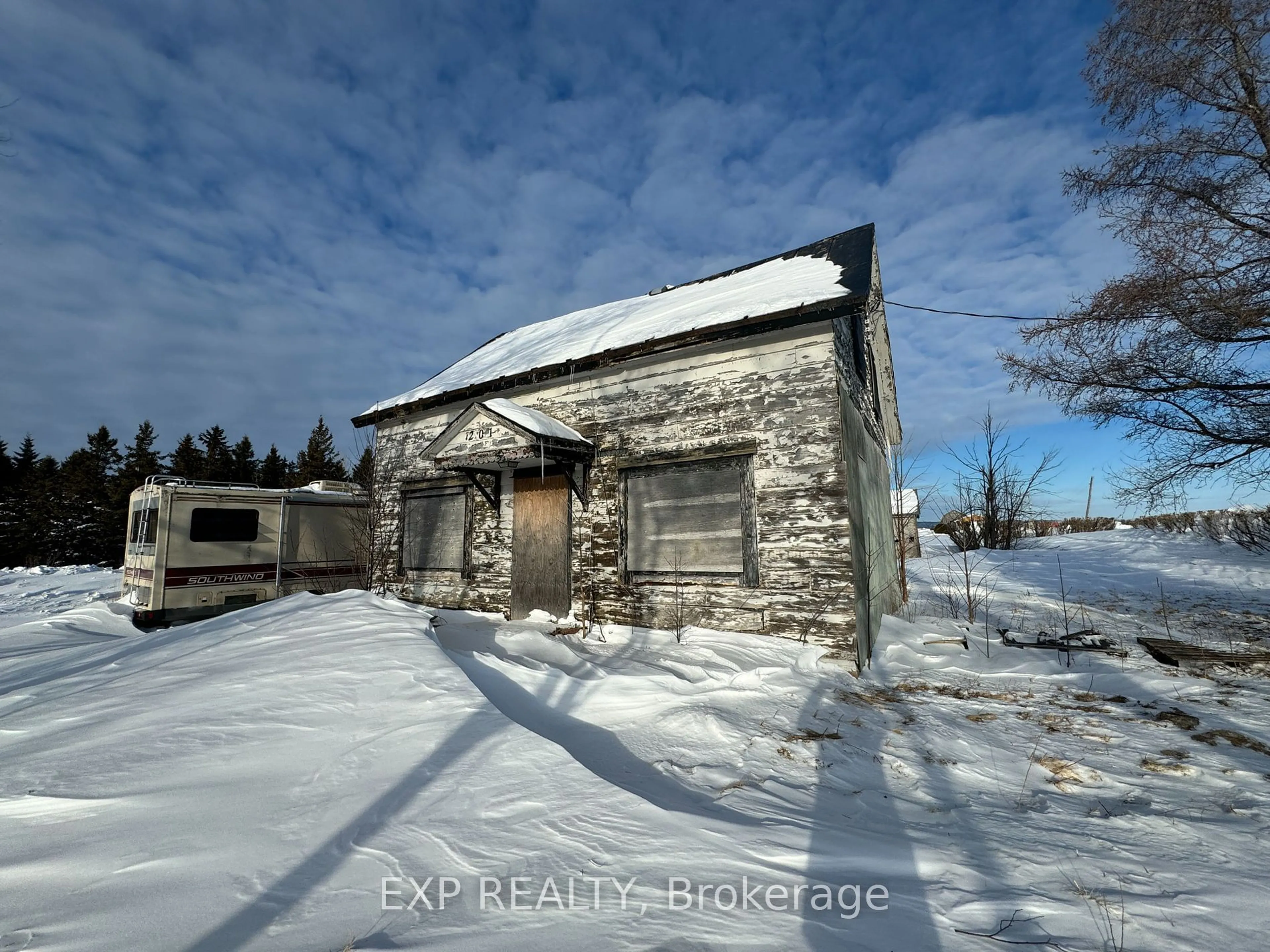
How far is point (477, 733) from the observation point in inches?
127

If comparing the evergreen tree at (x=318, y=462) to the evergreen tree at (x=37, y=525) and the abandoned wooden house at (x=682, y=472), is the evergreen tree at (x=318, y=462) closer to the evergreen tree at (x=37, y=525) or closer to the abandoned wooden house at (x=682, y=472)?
the evergreen tree at (x=37, y=525)

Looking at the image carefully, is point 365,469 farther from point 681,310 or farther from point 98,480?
point 98,480

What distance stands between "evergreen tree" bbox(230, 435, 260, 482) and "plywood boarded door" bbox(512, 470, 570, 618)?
128 feet

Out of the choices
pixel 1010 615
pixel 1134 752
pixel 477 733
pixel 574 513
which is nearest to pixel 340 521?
pixel 574 513

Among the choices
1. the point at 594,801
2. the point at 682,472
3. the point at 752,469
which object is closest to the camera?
the point at 594,801

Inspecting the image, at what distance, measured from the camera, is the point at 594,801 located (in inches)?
105

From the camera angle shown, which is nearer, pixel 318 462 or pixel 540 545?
pixel 540 545

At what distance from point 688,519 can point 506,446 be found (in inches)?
130

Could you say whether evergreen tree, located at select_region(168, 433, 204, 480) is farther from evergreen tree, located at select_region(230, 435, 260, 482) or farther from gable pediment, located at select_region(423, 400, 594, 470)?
gable pediment, located at select_region(423, 400, 594, 470)

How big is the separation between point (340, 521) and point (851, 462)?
37.0 feet

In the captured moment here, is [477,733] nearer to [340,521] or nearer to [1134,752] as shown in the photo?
[1134,752]

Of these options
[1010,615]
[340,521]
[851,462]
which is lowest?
[1010,615]

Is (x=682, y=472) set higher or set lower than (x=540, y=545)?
higher

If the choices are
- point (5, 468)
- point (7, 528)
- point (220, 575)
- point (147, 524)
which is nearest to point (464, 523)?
point (220, 575)
